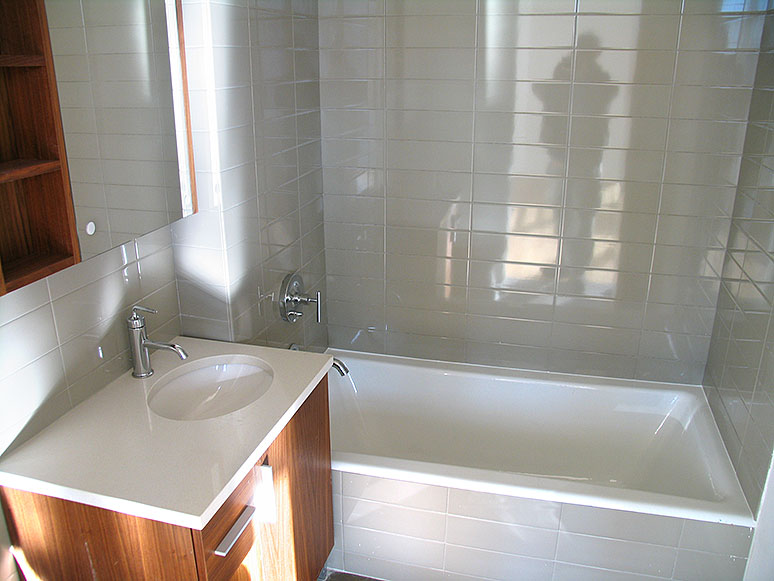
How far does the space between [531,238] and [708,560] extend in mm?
1198

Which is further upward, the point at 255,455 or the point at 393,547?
the point at 255,455

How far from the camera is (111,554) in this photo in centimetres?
138

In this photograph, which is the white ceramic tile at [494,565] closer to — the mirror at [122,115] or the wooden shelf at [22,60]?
the mirror at [122,115]

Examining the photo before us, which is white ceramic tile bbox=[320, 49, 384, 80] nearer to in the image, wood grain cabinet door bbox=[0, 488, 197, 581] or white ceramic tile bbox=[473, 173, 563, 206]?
white ceramic tile bbox=[473, 173, 563, 206]

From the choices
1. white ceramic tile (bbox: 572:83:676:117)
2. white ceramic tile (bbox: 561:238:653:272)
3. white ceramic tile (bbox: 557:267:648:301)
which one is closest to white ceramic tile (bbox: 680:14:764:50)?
white ceramic tile (bbox: 572:83:676:117)

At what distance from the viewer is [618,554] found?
195cm

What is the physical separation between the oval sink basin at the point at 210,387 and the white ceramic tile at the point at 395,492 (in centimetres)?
45

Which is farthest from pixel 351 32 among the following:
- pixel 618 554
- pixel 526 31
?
pixel 618 554

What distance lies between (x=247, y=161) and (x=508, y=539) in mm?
1372

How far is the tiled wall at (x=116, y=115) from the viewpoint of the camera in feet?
4.56


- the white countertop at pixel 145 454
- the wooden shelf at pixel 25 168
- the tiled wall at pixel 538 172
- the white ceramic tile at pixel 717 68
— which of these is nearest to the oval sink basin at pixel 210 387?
the white countertop at pixel 145 454

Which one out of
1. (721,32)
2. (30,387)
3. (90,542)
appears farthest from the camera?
(721,32)

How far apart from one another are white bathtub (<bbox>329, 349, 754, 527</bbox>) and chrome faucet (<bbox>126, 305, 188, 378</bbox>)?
32.9 inches

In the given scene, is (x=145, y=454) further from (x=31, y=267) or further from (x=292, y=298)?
(x=292, y=298)
